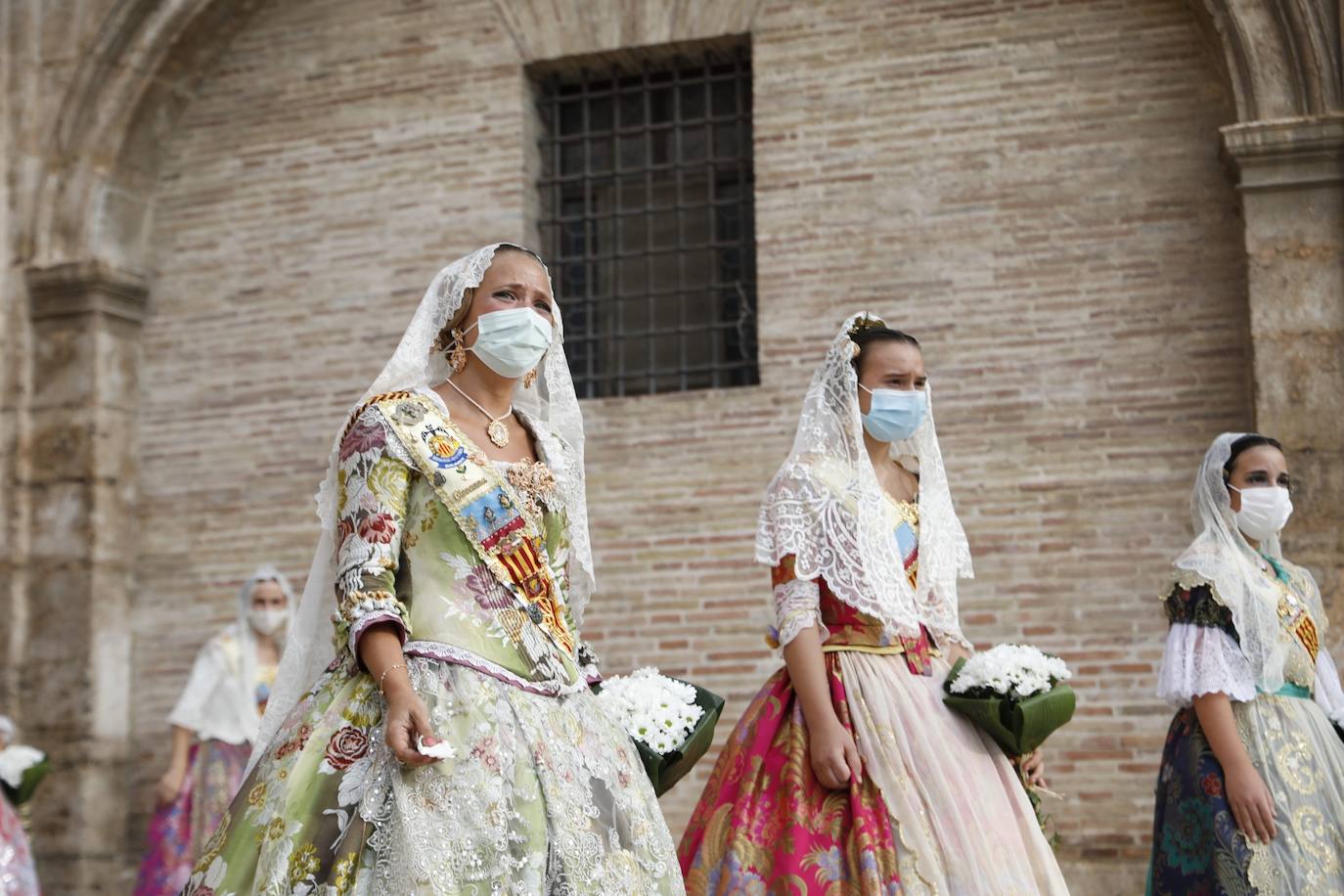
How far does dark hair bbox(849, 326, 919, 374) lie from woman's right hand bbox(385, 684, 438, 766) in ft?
6.25

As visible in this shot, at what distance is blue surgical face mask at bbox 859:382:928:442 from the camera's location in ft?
14.6

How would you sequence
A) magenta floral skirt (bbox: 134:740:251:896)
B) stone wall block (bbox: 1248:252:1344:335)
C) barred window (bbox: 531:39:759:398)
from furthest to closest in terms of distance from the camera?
barred window (bbox: 531:39:759:398)
magenta floral skirt (bbox: 134:740:251:896)
stone wall block (bbox: 1248:252:1344:335)

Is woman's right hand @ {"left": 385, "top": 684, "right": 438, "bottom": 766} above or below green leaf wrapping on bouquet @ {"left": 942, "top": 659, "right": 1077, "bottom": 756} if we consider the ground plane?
above

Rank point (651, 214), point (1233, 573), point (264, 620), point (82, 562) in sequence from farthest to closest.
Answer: point (82, 562) < point (651, 214) < point (264, 620) < point (1233, 573)

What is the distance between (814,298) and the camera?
809 centimetres

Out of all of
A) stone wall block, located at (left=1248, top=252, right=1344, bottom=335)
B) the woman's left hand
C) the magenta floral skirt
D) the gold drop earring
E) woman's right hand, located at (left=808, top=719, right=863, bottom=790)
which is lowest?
the magenta floral skirt

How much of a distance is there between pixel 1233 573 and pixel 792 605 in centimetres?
149

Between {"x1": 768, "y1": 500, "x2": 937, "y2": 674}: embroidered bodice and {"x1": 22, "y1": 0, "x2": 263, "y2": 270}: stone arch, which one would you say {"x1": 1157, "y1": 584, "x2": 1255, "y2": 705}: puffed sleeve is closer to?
{"x1": 768, "y1": 500, "x2": 937, "y2": 674}: embroidered bodice

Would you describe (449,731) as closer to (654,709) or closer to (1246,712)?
(654,709)

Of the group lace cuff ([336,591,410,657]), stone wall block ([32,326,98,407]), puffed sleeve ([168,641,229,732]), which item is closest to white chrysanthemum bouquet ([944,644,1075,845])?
lace cuff ([336,591,410,657])

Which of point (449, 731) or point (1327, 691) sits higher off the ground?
point (449, 731)

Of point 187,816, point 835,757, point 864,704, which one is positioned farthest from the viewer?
point 187,816

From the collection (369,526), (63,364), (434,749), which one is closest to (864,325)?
(369,526)

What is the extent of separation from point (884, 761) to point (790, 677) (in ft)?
1.13
